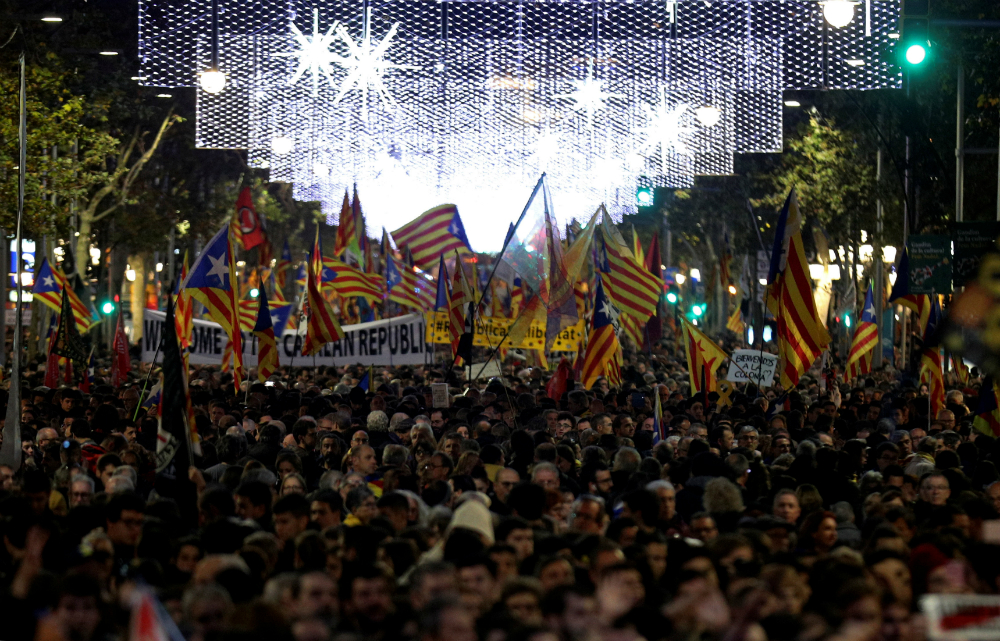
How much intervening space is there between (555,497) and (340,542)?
7.65 feet

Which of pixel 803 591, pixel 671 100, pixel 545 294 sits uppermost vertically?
pixel 671 100

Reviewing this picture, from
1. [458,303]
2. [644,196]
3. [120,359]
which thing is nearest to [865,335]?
[458,303]

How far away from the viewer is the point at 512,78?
26.2 meters

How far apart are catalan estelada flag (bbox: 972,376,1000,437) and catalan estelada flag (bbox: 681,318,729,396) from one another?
6169 mm

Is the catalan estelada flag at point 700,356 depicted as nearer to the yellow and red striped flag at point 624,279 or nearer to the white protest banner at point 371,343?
the yellow and red striped flag at point 624,279

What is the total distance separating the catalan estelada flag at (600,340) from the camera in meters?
21.6

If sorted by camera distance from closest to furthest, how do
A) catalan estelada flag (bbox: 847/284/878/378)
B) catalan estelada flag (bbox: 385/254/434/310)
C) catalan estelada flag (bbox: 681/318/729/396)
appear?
catalan estelada flag (bbox: 681/318/729/396) → catalan estelada flag (bbox: 847/284/878/378) → catalan estelada flag (bbox: 385/254/434/310)

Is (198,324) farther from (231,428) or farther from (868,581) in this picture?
(868,581)

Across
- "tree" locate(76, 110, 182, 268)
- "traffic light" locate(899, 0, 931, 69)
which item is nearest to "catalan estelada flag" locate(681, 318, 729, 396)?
"traffic light" locate(899, 0, 931, 69)

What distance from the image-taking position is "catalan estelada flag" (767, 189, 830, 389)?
18.5m

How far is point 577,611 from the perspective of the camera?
674 centimetres

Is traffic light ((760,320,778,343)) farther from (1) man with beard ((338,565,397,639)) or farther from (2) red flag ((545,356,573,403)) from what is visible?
(1) man with beard ((338,565,397,639))

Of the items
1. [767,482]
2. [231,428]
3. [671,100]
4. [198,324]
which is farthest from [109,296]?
[767,482]

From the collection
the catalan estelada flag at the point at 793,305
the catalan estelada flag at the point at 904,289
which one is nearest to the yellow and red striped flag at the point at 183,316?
the catalan estelada flag at the point at 793,305
